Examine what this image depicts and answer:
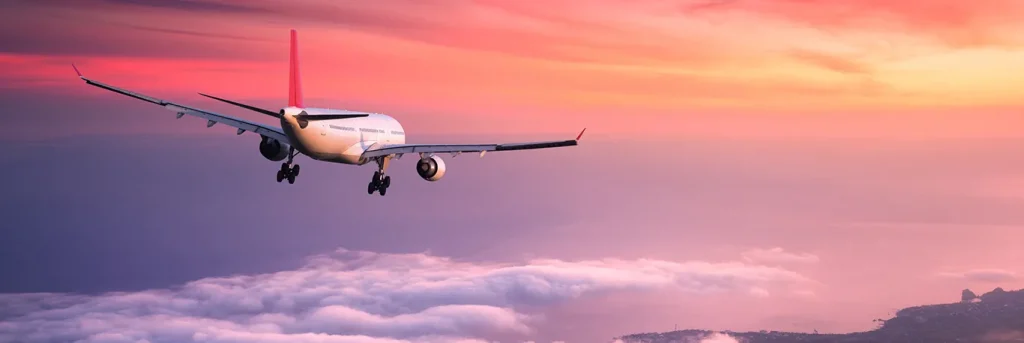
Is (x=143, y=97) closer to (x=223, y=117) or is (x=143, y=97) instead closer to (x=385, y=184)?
(x=223, y=117)

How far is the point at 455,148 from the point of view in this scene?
230ft

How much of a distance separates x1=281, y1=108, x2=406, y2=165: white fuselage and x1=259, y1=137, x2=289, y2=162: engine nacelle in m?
5.72

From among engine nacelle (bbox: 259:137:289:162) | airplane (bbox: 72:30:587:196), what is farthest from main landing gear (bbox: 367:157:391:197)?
engine nacelle (bbox: 259:137:289:162)

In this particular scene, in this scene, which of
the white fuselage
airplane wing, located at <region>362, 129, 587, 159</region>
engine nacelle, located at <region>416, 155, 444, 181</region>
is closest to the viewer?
airplane wing, located at <region>362, 129, 587, 159</region>

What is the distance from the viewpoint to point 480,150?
222ft

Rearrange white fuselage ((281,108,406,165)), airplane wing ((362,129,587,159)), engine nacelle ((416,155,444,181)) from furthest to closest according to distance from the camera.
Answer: engine nacelle ((416,155,444,181))
white fuselage ((281,108,406,165))
airplane wing ((362,129,587,159))

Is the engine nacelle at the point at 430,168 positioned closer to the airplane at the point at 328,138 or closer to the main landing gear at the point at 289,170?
the airplane at the point at 328,138

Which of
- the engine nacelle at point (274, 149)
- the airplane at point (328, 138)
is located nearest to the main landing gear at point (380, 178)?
the airplane at point (328, 138)

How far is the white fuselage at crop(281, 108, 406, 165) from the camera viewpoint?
66.5 metres

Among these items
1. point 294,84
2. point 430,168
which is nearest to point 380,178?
point 430,168

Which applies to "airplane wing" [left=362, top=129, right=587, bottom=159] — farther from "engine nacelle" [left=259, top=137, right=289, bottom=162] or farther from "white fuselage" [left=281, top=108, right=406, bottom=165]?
"engine nacelle" [left=259, top=137, right=289, bottom=162]

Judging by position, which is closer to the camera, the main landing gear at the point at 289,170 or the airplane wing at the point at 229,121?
the airplane wing at the point at 229,121

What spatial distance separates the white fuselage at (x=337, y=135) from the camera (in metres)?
66.5

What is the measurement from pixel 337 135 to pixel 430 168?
27.9 ft
